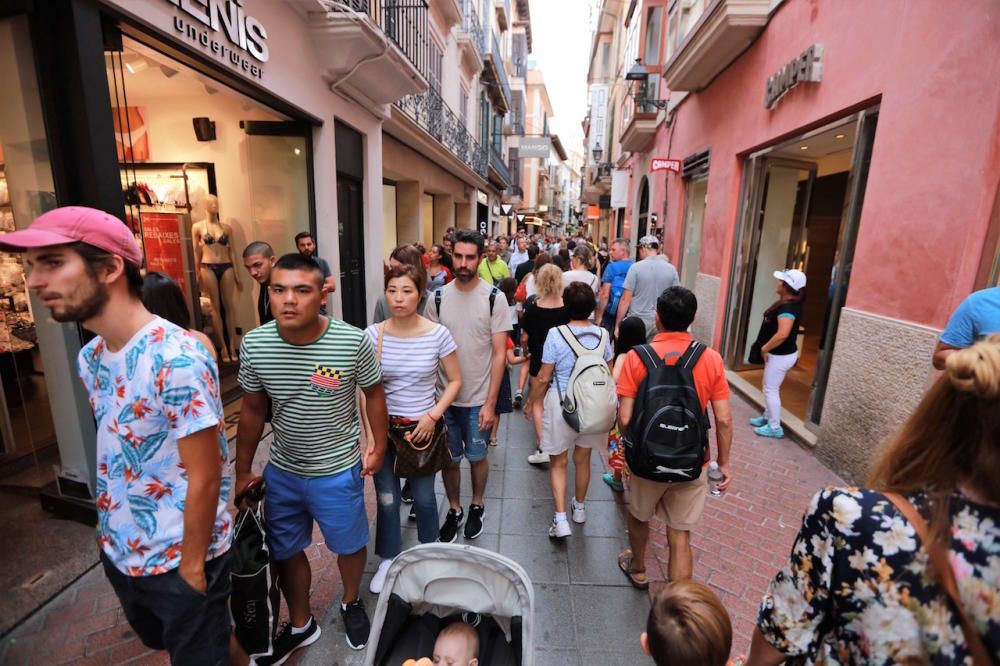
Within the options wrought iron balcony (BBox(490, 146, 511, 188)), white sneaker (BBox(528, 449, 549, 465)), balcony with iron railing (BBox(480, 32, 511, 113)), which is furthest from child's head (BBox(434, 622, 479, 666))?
wrought iron balcony (BBox(490, 146, 511, 188))

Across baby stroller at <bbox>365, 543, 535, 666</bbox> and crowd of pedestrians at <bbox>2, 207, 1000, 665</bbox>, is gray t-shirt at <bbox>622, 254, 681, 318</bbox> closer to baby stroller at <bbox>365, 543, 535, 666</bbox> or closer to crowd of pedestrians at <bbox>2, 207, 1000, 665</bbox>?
crowd of pedestrians at <bbox>2, 207, 1000, 665</bbox>

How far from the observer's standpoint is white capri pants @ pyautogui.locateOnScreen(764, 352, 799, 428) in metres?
5.15

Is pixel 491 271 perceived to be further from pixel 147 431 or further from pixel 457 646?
pixel 147 431

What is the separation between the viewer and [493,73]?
2172 cm

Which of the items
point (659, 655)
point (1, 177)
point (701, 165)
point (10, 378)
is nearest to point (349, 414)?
point (659, 655)

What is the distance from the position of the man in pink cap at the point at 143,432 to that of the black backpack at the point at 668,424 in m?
1.96

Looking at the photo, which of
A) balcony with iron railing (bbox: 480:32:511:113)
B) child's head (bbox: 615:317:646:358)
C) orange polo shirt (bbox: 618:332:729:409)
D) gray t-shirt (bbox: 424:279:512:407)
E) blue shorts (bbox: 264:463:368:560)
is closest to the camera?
blue shorts (bbox: 264:463:368:560)

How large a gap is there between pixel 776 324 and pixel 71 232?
220 inches

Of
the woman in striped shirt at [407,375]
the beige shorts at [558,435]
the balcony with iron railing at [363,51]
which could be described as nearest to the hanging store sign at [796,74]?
the beige shorts at [558,435]

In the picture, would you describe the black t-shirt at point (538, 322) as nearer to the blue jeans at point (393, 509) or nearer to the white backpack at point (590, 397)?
the white backpack at point (590, 397)

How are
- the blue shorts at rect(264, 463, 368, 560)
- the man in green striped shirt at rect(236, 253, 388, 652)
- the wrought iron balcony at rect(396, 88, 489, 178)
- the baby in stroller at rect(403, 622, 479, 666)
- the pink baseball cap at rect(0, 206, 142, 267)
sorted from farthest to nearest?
the wrought iron balcony at rect(396, 88, 489, 178)
the blue shorts at rect(264, 463, 368, 560)
the man in green striped shirt at rect(236, 253, 388, 652)
the baby in stroller at rect(403, 622, 479, 666)
the pink baseball cap at rect(0, 206, 142, 267)

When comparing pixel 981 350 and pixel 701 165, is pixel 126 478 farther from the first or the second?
pixel 701 165

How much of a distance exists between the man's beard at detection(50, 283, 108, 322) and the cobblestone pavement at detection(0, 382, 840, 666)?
200 cm

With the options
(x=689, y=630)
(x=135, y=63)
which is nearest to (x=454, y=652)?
(x=689, y=630)
